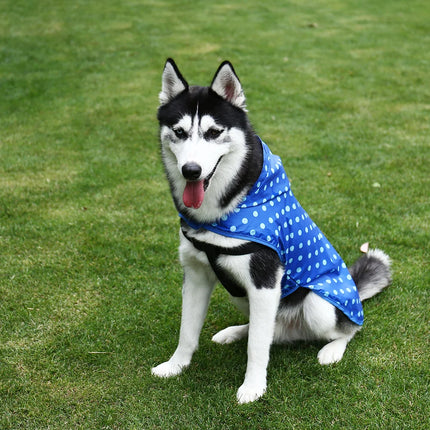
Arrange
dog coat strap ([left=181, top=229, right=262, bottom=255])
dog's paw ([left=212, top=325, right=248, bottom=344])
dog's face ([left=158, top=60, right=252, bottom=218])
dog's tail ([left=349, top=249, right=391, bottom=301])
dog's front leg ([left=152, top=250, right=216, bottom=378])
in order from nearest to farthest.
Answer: dog's face ([left=158, top=60, right=252, bottom=218]) < dog coat strap ([left=181, top=229, right=262, bottom=255]) < dog's front leg ([left=152, top=250, right=216, bottom=378]) < dog's paw ([left=212, top=325, right=248, bottom=344]) < dog's tail ([left=349, top=249, right=391, bottom=301])

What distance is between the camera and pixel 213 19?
13.7 meters

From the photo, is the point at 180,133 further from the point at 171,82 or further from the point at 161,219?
the point at 161,219

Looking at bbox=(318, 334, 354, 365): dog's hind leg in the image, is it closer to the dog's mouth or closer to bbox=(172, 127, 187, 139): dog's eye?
the dog's mouth

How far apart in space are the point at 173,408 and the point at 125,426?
0.30 metres

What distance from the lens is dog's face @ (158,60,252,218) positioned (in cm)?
276

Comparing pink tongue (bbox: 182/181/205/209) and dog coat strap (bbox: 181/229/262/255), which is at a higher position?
pink tongue (bbox: 182/181/205/209)

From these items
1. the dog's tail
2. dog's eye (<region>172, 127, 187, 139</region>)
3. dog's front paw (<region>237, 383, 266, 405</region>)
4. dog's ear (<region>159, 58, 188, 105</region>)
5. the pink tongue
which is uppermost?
dog's ear (<region>159, 58, 188, 105</region>)

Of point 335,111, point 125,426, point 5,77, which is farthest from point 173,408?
point 5,77

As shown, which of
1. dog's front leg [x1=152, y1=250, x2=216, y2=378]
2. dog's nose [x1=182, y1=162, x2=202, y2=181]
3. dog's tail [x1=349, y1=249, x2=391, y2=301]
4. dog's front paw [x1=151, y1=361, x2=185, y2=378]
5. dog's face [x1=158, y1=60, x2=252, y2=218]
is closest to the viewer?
dog's nose [x1=182, y1=162, x2=202, y2=181]

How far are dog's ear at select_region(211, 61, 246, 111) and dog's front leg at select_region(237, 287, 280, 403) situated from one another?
1.09m

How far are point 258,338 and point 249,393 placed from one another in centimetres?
36

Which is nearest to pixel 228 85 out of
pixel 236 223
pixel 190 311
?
pixel 236 223

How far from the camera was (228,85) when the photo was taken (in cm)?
287

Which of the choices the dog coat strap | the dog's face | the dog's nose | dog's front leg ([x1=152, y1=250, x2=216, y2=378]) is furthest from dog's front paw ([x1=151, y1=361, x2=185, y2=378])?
the dog's nose
